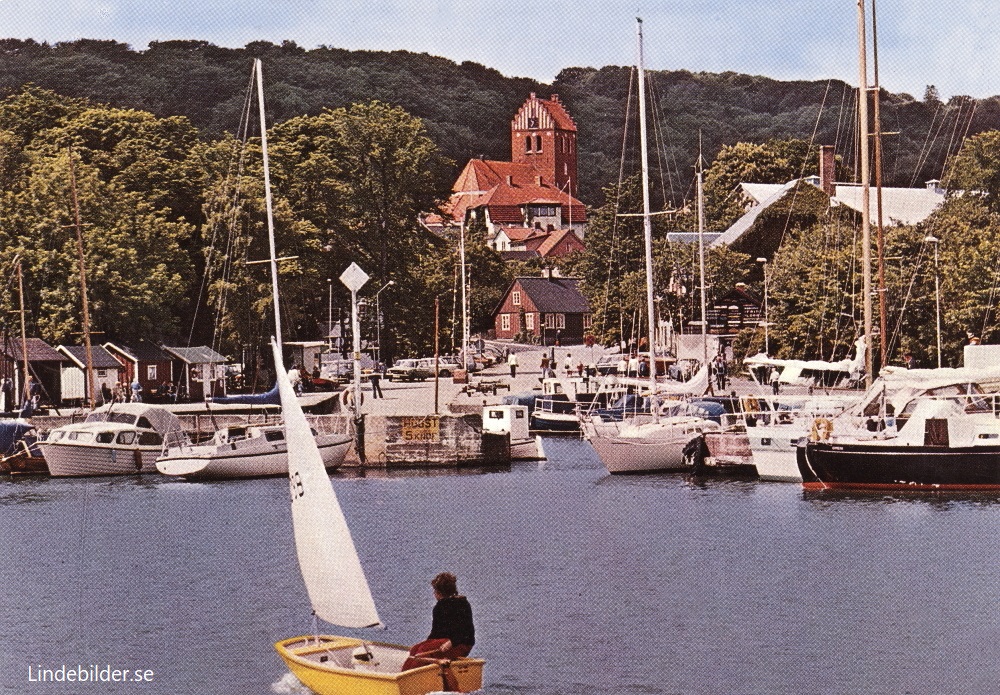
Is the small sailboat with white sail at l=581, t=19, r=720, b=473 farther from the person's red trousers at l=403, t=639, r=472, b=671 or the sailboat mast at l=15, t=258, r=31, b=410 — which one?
the person's red trousers at l=403, t=639, r=472, b=671

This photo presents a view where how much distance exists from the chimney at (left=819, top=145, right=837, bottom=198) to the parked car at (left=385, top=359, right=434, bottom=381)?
37.5m

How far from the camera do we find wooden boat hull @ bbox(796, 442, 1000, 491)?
194ft

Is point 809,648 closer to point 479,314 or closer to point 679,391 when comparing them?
point 679,391

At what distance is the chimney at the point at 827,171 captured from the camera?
5320 inches

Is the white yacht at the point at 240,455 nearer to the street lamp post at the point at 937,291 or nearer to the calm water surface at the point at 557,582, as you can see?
the calm water surface at the point at 557,582

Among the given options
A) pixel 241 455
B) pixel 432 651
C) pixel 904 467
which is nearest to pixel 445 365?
pixel 241 455

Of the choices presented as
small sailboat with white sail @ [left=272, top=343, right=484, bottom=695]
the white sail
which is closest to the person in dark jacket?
small sailboat with white sail @ [left=272, top=343, right=484, bottom=695]

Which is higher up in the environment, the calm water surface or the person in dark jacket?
the person in dark jacket

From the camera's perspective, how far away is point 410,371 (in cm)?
11394

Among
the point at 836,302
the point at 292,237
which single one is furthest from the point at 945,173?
the point at 292,237

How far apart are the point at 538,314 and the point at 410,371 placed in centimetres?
4914

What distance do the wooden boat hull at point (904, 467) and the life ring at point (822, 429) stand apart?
61cm

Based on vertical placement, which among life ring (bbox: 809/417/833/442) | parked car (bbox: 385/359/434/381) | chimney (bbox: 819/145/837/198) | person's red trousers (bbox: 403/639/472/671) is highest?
chimney (bbox: 819/145/837/198)

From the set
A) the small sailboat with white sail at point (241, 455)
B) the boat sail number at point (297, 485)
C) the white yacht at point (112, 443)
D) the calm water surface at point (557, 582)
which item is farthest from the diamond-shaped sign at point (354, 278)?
the boat sail number at point (297, 485)
